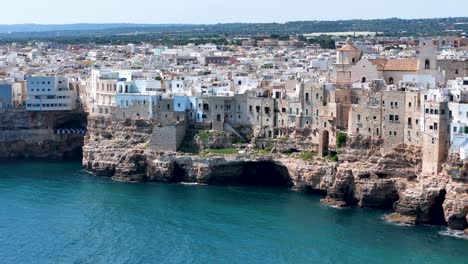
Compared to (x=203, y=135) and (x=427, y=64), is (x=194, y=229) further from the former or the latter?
(x=427, y=64)

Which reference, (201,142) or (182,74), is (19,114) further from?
(201,142)

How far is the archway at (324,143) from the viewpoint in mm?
45094

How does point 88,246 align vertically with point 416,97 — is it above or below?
below

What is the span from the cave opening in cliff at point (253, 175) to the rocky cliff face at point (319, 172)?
50mm

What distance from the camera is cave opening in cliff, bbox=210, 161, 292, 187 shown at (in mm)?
46938

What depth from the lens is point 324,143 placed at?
148ft

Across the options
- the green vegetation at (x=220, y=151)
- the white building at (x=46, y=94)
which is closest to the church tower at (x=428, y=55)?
the green vegetation at (x=220, y=151)

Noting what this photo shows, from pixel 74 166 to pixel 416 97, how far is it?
852 inches

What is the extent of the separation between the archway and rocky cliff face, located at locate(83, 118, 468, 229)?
58 cm

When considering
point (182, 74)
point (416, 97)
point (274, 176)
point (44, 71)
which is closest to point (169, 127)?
point (274, 176)

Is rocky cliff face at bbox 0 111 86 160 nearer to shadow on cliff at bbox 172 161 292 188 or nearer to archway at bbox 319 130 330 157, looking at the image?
shadow on cliff at bbox 172 161 292 188

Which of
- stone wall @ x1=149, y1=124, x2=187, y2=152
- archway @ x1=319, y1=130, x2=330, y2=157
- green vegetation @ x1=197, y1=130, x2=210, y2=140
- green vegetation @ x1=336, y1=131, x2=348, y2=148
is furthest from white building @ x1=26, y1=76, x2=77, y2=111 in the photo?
green vegetation @ x1=336, y1=131, x2=348, y2=148

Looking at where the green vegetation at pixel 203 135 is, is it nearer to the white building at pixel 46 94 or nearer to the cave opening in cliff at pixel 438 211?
the white building at pixel 46 94

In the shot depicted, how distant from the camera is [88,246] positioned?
122 feet
